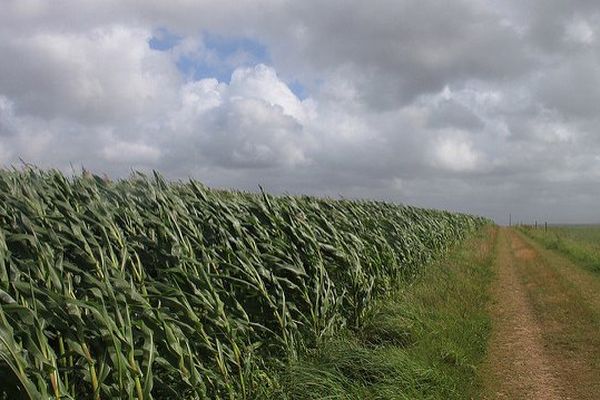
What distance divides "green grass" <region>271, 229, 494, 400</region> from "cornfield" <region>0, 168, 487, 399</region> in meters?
0.35

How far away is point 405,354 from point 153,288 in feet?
12.1

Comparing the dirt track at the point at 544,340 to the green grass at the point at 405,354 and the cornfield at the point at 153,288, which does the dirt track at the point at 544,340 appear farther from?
the cornfield at the point at 153,288

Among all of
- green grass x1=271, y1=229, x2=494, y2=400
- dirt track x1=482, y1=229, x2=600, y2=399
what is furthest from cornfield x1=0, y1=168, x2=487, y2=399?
dirt track x1=482, y1=229, x2=600, y2=399

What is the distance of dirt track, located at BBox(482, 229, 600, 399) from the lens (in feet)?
23.4

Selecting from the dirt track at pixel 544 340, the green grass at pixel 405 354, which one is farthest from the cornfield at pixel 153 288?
the dirt track at pixel 544 340

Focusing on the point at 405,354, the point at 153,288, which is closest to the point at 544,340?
the point at 405,354

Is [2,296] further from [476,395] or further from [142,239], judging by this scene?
[476,395]

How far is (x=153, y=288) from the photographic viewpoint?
4.55m

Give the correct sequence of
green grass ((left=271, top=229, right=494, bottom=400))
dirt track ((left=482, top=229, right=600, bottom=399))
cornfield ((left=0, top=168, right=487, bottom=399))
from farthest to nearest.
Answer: dirt track ((left=482, top=229, right=600, bottom=399)) < green grass ((left=271, top=229, right=494, bottom=400)) < cornfield ((left=0, top=168, right=487, bottom=399))

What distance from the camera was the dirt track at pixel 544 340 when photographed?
23.4 feet

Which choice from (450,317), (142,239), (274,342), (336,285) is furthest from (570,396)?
(142,239)

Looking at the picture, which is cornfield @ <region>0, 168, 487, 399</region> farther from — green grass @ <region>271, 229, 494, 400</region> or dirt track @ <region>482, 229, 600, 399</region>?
dirt track @ <region>482, 229, 600, 399</region>

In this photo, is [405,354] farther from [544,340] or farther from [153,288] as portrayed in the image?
[544,340]

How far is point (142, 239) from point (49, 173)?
128 centimetres
